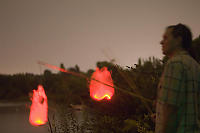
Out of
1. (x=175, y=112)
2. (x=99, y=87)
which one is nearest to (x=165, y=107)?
(x=175, y=112)

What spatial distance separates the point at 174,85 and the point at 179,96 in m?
0.11

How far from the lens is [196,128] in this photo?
1711 millimetres

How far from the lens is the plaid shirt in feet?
5.17

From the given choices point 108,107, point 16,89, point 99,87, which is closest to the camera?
point 99,87

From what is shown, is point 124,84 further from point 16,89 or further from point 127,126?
point 16,89

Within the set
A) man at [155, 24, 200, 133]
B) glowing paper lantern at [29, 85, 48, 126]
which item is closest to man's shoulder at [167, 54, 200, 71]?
man at [155, 24, 200, 133]

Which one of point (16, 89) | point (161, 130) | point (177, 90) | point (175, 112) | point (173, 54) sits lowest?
point (161, 130)

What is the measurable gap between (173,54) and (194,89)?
1.28 ft

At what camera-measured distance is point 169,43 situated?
1.81 metres

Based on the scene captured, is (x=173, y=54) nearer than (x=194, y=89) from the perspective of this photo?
No

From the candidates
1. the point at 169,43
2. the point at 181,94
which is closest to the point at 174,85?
the point at 181,94

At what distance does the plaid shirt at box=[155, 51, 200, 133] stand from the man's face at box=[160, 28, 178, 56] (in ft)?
0.42

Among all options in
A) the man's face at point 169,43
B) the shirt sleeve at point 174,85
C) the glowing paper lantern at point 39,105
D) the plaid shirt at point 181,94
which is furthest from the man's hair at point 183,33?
the glowing paper lantern at point 39,105

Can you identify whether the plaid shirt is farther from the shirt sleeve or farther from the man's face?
the man's face
